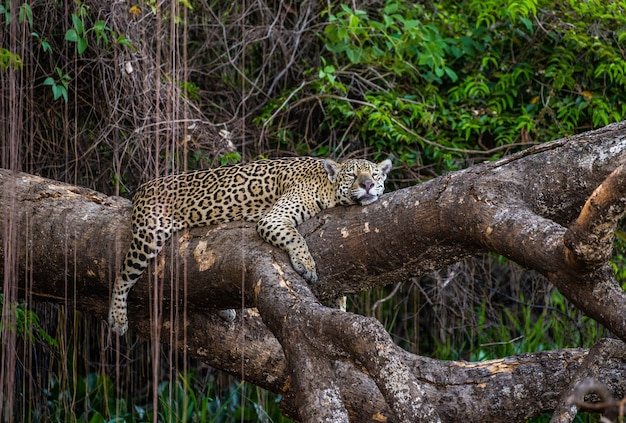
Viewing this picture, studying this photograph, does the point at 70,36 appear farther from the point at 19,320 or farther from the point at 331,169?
the point at 331,169

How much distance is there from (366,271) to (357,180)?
628 millimetres

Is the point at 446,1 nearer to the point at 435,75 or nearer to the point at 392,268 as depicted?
the point at 435,75

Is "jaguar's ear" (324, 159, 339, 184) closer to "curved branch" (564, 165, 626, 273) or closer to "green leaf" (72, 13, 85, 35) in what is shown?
"green leaf" (72, 13, 85, 35)

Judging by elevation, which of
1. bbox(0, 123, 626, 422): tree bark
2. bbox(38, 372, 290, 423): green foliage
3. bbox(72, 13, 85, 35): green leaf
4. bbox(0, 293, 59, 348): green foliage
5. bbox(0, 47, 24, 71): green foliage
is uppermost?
bbox(72, 13, 85, 35): green leaf

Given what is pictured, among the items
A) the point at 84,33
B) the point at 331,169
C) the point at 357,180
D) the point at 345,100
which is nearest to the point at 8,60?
the point at 84,33

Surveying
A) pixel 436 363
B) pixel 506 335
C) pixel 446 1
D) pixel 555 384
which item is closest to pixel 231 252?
pixel 436 363

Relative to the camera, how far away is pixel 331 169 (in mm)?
5852

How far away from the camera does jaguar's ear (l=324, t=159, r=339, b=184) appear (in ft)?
19.0

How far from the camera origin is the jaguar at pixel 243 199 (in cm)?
548

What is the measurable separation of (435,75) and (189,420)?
3.76 meters

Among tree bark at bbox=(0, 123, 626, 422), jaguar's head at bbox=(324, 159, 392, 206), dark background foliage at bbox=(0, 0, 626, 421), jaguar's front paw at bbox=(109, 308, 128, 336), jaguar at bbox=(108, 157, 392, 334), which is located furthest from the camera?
dark background foliage at bbox=(0, 0, 626, 421)

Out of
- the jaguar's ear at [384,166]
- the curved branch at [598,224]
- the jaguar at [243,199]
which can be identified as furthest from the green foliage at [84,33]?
the curved branch at [598,224]

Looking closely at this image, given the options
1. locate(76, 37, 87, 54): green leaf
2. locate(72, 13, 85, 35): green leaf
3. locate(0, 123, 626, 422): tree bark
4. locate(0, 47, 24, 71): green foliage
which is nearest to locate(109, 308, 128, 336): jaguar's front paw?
locate(0, 123, 626, 422): tree bark

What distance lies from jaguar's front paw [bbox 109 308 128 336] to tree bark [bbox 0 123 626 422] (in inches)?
5.7
